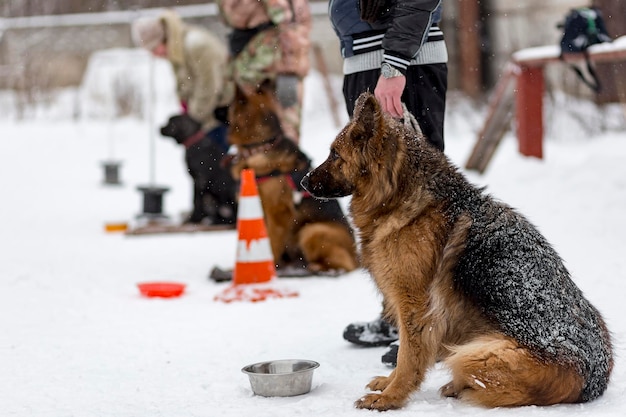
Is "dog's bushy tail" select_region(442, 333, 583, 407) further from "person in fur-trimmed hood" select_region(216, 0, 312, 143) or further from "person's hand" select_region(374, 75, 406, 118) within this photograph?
"person in fur-trimmed hood" select_region(216, 0, 312, 143)

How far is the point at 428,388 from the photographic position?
3.41m

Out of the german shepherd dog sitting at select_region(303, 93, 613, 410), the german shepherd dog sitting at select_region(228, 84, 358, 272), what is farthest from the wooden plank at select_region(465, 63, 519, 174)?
the german shepherd dog sitting at select_region(303, 93, 613, 410)

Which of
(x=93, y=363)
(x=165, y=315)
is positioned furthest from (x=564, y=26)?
(x=93, y=363)

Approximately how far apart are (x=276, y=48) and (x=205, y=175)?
189cm

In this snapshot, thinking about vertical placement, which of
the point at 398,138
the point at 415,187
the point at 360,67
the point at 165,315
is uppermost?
the point at 360,67

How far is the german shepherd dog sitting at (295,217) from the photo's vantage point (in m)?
6.16

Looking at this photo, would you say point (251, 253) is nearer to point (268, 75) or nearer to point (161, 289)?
point (161, 289)

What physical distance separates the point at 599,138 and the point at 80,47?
46.9 feet

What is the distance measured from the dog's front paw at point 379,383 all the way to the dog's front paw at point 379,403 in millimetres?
173

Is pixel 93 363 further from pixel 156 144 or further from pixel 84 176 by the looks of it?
pixel 156 144

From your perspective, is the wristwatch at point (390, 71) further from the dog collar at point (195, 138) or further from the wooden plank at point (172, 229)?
the dog collar at point (195, 138)

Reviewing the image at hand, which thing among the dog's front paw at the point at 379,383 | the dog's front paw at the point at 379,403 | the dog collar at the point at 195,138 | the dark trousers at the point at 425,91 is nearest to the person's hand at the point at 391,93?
the dark trousers at the point at 425,91

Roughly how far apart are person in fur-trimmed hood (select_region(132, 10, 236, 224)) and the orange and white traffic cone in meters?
3.06

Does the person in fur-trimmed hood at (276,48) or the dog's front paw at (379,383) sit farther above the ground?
the person in fur-trimmed hood at (276,48)
